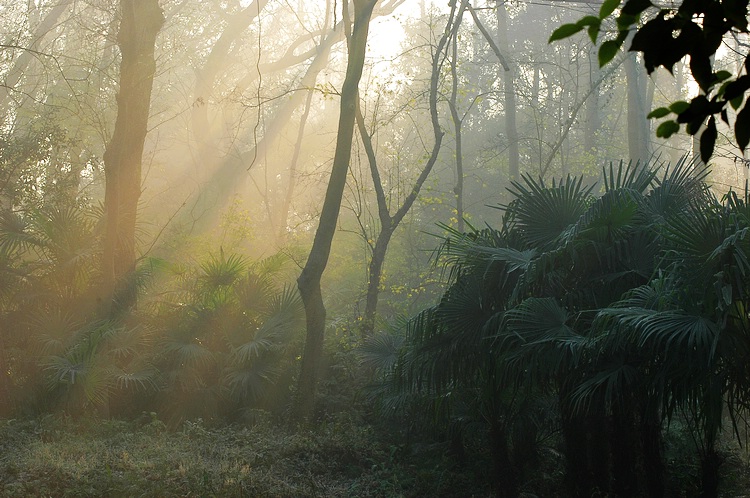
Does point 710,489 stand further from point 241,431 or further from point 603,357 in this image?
point 241,431

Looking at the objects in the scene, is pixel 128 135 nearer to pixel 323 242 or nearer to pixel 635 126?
pixel 323 242

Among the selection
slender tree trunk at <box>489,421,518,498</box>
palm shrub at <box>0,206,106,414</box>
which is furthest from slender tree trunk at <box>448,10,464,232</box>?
palm shrub at <box>0,206,106,414</box>

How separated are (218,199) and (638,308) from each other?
831 inches

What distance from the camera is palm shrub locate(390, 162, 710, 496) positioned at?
746cm

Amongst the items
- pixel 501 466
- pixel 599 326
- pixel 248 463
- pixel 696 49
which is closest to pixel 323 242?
pixel 248 463

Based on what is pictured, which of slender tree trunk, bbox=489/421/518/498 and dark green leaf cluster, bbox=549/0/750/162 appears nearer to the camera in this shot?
dark green leaf cluster, bbox=549/0/750/162

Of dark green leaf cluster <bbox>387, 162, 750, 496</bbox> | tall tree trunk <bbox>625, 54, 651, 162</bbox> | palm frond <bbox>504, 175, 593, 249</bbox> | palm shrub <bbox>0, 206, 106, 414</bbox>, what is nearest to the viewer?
dark green leaf cluster <bbox>387, 162, 750, 496</bbox>

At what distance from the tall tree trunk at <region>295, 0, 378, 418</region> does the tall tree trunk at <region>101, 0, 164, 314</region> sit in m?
3.37

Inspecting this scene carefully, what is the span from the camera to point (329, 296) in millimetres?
25812

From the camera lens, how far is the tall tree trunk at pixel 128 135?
1327 cm

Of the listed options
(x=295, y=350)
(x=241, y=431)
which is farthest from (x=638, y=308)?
(x=295, y=350)

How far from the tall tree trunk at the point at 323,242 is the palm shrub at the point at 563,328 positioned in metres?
2.59

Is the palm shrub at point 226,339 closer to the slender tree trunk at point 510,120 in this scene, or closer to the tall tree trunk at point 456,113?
the tall tree trunk at point 456,113

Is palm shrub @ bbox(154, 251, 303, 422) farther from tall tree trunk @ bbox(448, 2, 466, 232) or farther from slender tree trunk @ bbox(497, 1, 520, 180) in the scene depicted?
slender tree trunk @ bbox(497, 1, 520, 180)
